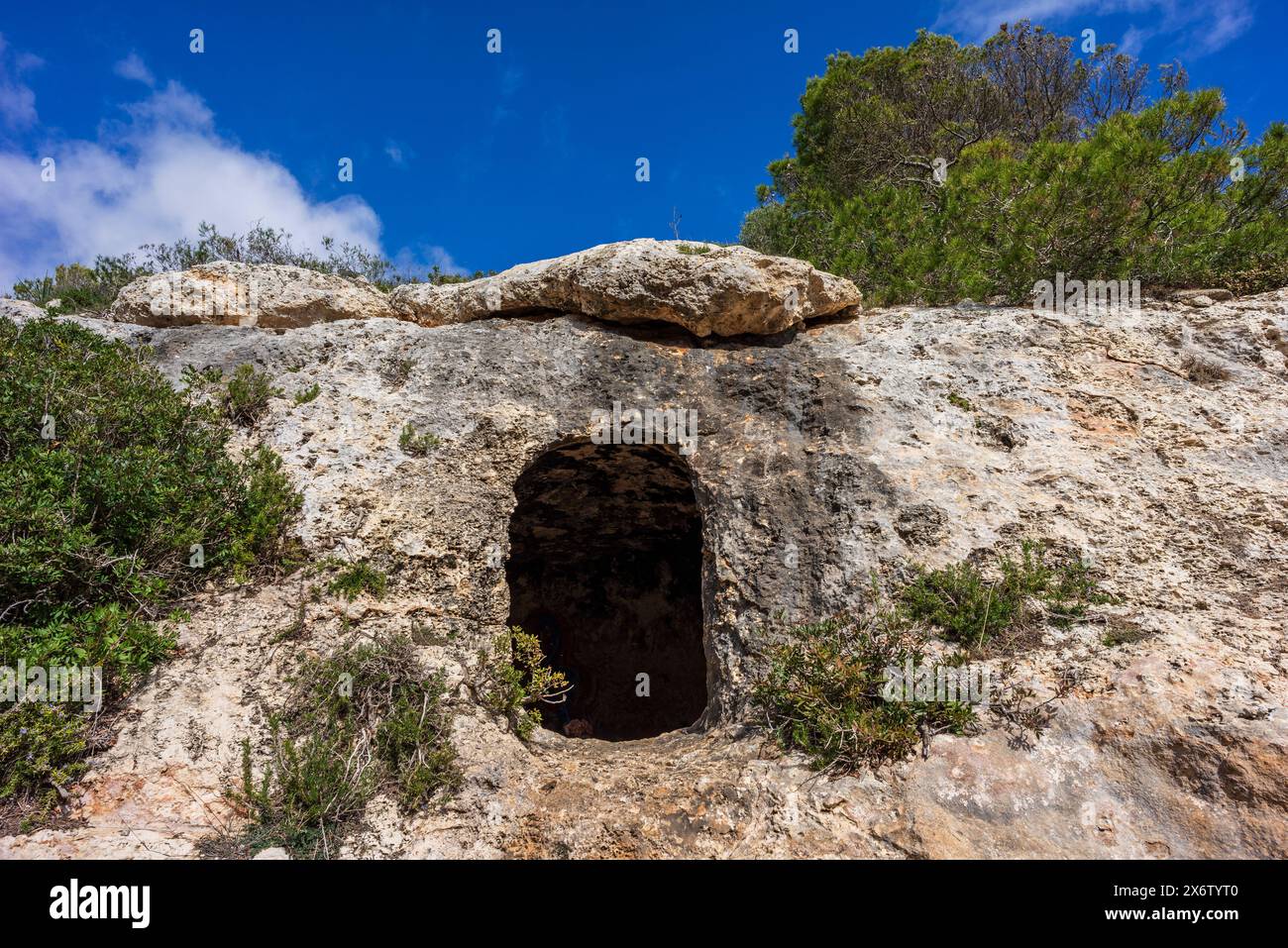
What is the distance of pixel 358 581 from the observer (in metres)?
5.33

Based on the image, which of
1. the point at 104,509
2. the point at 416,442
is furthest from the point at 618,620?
the point at 104,509

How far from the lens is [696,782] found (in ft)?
13.4

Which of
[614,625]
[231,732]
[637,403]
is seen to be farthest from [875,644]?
[614,625]

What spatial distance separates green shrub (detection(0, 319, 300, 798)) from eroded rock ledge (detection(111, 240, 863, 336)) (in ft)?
4.70

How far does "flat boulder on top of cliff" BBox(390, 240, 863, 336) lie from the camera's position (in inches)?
280

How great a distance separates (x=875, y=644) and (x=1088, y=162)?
6243 millimetres

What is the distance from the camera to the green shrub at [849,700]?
405 centimetres

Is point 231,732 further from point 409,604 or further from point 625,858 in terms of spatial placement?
point 625,858

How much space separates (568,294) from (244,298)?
3811mm

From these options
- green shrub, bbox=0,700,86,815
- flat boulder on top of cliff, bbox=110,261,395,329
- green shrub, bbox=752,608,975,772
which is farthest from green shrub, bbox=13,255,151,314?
green shrub, bbox=752,608,975,772
